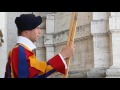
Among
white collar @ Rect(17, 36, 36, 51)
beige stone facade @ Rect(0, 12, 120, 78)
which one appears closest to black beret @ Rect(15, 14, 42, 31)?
white collar @ Rect(17, 36, 36, 51)

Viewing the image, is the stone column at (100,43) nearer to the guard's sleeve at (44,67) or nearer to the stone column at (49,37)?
the stone column at (49,37)

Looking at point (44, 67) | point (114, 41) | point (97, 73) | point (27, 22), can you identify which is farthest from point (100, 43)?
point (44, 67)

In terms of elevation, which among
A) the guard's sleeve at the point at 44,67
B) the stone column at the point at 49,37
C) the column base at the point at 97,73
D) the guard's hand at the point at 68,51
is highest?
the stone column at the point at 49,37

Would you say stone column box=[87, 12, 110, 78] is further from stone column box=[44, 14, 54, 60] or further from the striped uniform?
the striped uniform

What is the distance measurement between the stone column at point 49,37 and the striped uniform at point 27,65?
1456 cm

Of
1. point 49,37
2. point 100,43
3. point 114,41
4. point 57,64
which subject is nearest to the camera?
point 57,64

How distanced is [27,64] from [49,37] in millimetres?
15044

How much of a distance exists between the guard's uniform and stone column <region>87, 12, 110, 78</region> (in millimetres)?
11011

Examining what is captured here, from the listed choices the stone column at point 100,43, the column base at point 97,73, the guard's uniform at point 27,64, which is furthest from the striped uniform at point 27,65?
the stone column at point 100,43

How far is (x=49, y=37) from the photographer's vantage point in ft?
60.6

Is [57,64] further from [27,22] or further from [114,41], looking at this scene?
[114,41]

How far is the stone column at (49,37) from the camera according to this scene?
60.0ft
